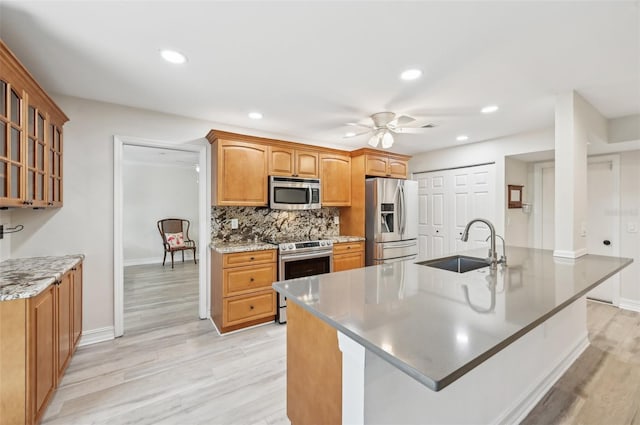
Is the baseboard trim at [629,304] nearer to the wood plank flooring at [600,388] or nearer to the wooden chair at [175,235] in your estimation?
the wood plank flooring at [600,388]

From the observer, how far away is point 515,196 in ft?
13.8

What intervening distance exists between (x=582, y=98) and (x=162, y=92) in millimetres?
3821

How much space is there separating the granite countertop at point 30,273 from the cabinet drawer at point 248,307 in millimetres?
1369

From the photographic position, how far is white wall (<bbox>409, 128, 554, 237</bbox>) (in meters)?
3.66

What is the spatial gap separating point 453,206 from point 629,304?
239 centimetres

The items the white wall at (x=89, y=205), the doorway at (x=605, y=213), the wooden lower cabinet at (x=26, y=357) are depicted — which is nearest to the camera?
the wooden lower cabinet at (x=26, y=357)

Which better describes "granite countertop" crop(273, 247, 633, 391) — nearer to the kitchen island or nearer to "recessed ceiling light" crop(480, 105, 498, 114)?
the kitchen island

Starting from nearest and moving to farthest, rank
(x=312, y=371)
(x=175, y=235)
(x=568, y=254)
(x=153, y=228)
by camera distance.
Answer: (x=312, y=371), (x=568, y=254), (x=175, y=235), (x=153, y=228)

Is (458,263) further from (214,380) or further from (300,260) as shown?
(214,380)

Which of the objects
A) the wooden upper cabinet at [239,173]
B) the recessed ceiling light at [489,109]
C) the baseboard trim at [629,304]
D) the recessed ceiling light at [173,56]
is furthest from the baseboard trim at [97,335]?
the baseboard trim at [629,304]

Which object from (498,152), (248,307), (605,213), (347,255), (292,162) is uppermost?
(498,152)

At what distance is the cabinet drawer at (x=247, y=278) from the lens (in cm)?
292

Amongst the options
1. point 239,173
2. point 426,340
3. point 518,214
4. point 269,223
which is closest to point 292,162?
point 239,173

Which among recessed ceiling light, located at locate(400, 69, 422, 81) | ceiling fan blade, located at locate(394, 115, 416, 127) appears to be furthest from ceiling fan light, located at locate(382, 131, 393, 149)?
recessed ceiling light, located at locate(400, 69, 422, 81)
